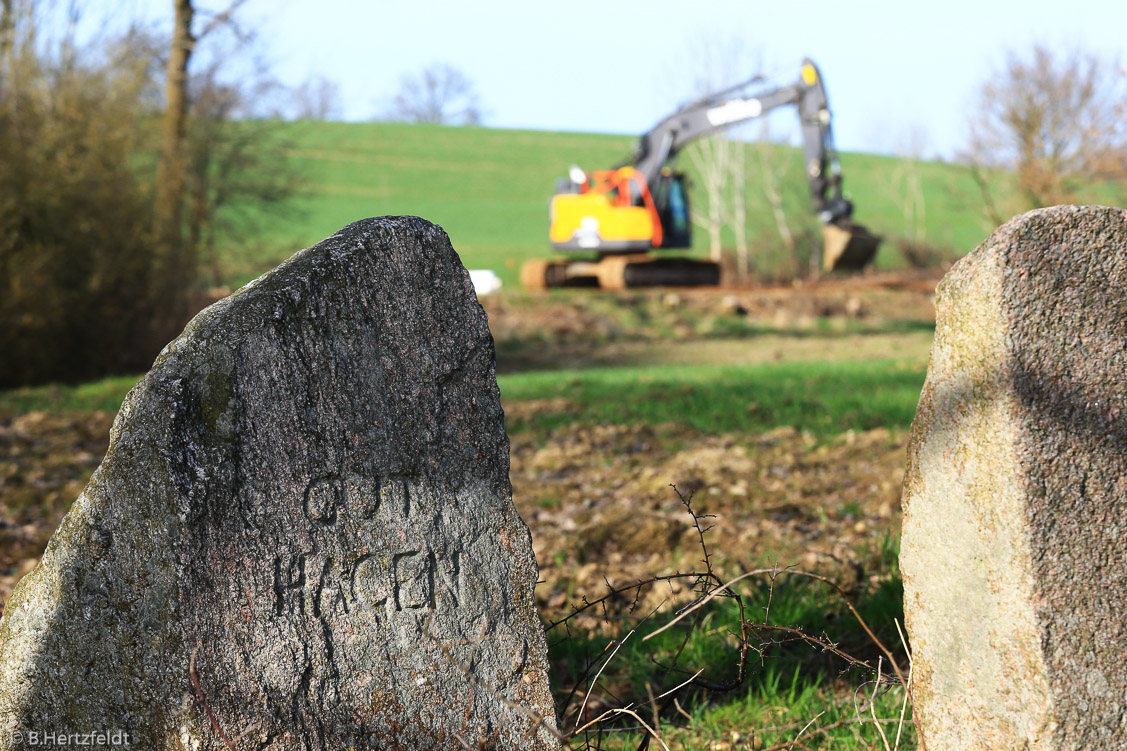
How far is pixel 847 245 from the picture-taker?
18.5 metres

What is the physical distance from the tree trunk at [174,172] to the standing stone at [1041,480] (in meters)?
12.4

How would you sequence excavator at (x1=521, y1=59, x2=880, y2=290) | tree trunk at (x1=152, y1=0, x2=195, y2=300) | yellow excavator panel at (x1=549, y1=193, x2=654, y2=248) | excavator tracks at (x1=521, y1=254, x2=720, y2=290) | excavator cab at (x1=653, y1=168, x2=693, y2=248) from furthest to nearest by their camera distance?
excavator tracks at (x1=521, y1=254, x2=720, y2=290)
excavator cab at (x1=653, y1=168, x2=693, y2=248)
yellow excavator panel at (x1=549, y1=193, x2=654, y2=248)
excavator at (x1=521, y1=59, x2=880, y2=290)
tree trunk at (x1=152, y1=0, x2=195, y2=300)

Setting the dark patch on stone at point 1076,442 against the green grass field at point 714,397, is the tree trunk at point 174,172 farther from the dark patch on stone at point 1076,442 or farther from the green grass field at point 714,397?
the dark patch on stone at point 1076,442

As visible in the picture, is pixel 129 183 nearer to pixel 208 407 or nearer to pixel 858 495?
pixel 858 495

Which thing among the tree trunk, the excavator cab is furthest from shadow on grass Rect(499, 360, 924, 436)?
Answer: the excavator cab

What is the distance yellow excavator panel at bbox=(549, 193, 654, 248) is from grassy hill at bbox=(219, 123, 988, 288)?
22.4 feet

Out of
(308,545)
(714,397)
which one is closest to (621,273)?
(714,397)

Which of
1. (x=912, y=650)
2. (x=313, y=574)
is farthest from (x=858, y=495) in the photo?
(x=313, y=574)

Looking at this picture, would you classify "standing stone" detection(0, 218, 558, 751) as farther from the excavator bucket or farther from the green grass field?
the excavator bucket

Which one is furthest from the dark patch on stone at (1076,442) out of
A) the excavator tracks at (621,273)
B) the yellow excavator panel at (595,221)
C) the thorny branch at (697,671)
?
the excavator tracks at (621,273)

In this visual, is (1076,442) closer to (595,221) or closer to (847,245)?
(847,245)

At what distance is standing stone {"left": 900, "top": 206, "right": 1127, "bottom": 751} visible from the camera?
1.68m

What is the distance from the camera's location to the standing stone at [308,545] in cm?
177

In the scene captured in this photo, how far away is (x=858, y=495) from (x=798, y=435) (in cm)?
148
